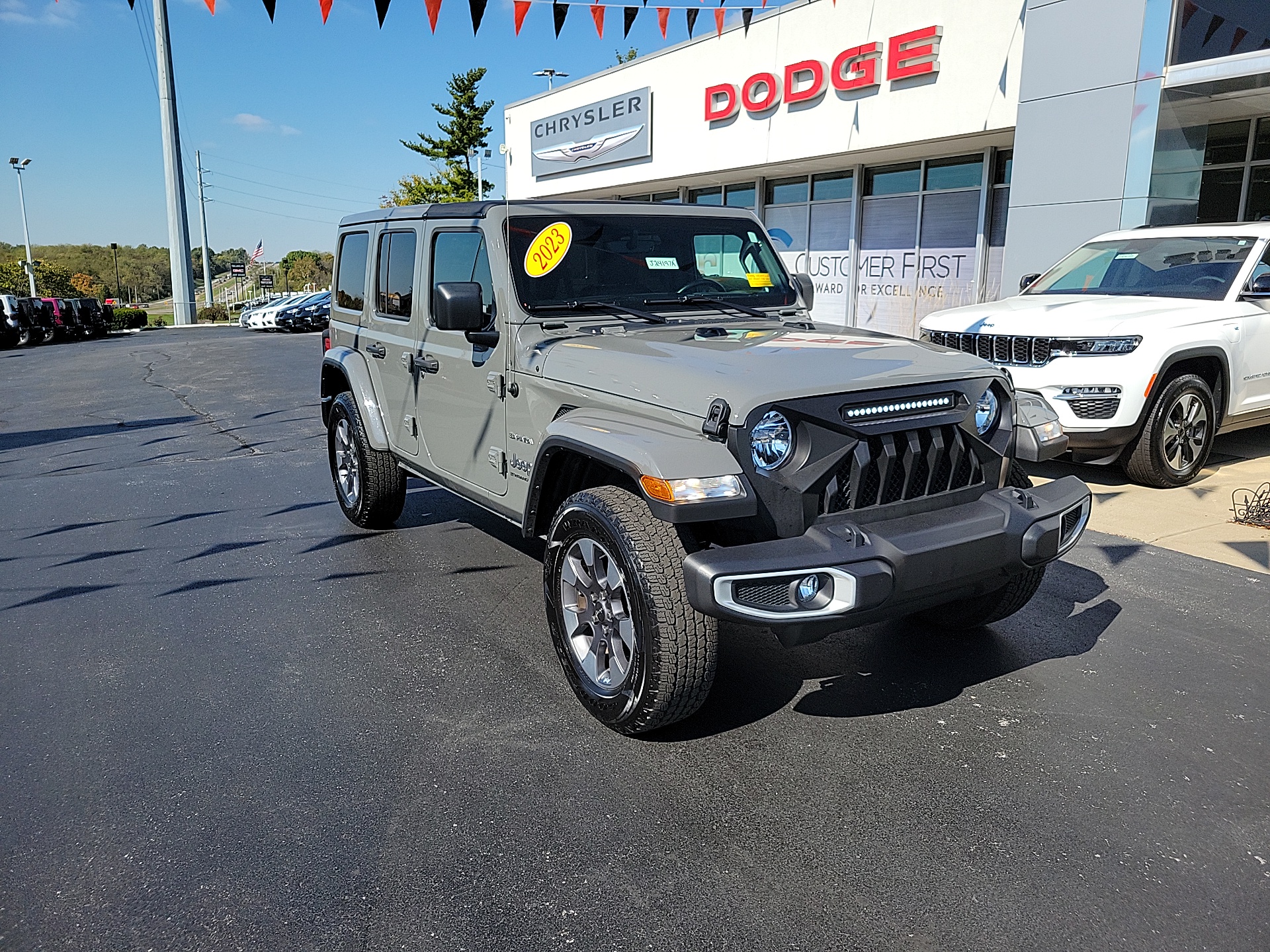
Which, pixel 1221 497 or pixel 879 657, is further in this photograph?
pixel 1221 497

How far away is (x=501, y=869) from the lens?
266 cm

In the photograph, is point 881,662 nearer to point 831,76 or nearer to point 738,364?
point 738,364

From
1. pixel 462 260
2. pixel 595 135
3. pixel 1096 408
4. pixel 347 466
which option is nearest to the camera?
pixel 462 260

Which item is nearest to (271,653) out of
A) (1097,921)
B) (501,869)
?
(501,869)

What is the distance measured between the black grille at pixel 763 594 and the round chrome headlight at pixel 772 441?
43cm

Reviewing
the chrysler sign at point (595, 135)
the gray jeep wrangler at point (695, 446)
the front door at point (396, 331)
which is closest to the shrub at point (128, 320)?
the chrysler sign at point (595, 135)

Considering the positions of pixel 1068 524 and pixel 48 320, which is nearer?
pixel 1068 524

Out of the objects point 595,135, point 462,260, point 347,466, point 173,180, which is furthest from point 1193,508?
point 173,180

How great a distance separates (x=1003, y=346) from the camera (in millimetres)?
7062

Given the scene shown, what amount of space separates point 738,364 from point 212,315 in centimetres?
5051

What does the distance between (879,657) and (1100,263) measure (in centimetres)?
559

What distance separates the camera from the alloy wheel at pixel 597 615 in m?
3.34

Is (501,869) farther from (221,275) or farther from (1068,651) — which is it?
(221,275)

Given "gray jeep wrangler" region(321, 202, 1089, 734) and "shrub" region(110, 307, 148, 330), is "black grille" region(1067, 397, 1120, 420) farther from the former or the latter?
"shrub" region(110, 307, 148, 330)
